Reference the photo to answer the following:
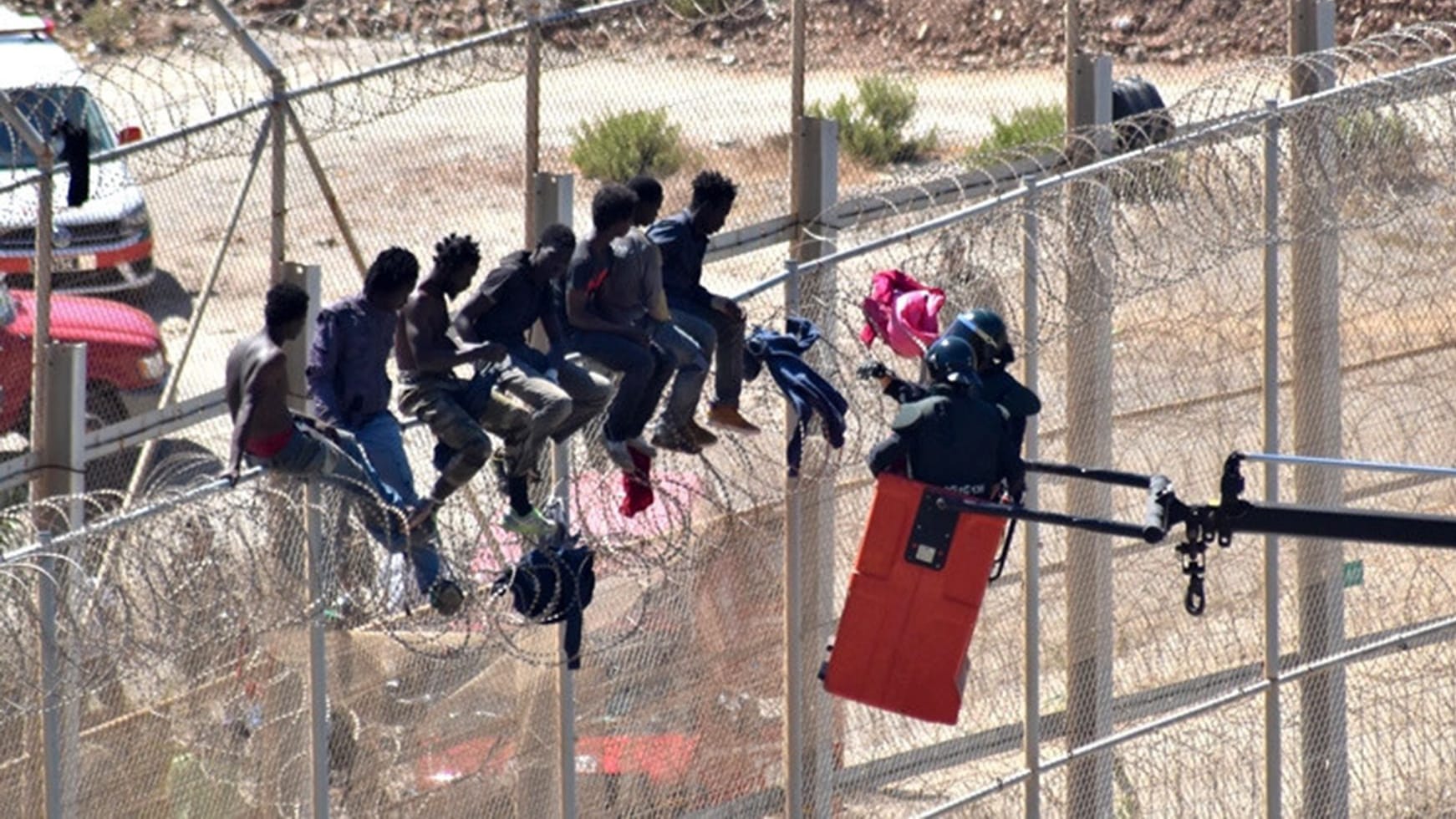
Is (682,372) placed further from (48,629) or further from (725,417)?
(48,629)

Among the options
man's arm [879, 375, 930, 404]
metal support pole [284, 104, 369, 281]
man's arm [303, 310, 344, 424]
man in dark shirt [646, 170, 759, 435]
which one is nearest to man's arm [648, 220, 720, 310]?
man in dark shirt [646, 170, 759, 435]

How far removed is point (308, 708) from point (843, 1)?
4.31 metres

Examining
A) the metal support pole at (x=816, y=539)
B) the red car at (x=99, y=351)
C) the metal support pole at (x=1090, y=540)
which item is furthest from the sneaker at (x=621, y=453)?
the metal support pole at (x=1090, y=540)

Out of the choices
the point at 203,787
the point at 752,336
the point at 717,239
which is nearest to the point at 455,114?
the point at 717,239

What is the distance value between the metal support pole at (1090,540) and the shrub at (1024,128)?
0.67 ft

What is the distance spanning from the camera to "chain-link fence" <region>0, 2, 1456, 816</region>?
25.4ft

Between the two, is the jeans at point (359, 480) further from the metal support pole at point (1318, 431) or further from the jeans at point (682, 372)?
the metal support pole at point (1318, 431)

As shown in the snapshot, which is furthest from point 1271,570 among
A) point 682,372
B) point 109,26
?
point 109,26

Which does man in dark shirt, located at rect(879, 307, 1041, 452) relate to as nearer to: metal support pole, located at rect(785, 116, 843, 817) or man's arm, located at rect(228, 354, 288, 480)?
metal support pole, located at rect(785, 116, 843, 817)

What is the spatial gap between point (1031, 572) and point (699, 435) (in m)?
2.51

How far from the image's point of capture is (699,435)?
26.3ft

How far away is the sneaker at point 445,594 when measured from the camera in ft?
23.5

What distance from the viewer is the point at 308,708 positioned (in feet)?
26.1

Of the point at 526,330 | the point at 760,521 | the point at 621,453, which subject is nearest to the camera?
the point at 526,330
